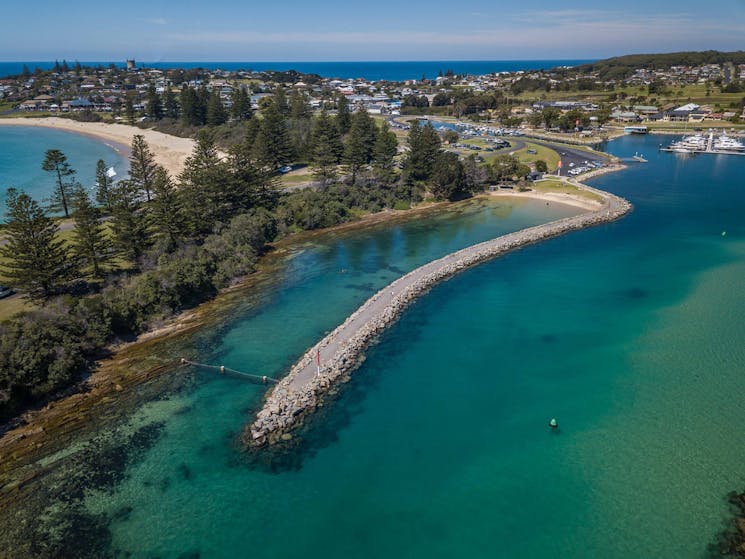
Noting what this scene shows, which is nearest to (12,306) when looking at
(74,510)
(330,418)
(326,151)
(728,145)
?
(74,510)

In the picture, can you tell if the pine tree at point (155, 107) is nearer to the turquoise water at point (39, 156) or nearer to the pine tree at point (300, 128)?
the turquoise water at point (39, 156)

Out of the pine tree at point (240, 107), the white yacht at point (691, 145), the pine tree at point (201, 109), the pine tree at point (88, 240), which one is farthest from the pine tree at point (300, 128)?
the white yacht at point (691, 145)

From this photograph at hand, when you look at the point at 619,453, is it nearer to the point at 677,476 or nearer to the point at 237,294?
the point at 677,476

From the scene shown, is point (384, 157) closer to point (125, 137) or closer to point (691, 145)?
point (125, 137)

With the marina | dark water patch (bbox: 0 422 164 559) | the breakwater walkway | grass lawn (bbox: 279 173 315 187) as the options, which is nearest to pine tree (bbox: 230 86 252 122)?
grass lawn (bbox: 279 173 315 187)

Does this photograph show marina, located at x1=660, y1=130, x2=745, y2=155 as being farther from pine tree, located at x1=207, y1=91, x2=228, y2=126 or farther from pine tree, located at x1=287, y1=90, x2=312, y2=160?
pine tree, located at x1=207, y1=91, x2=228, y2=126

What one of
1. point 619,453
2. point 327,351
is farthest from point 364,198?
point 619,453
